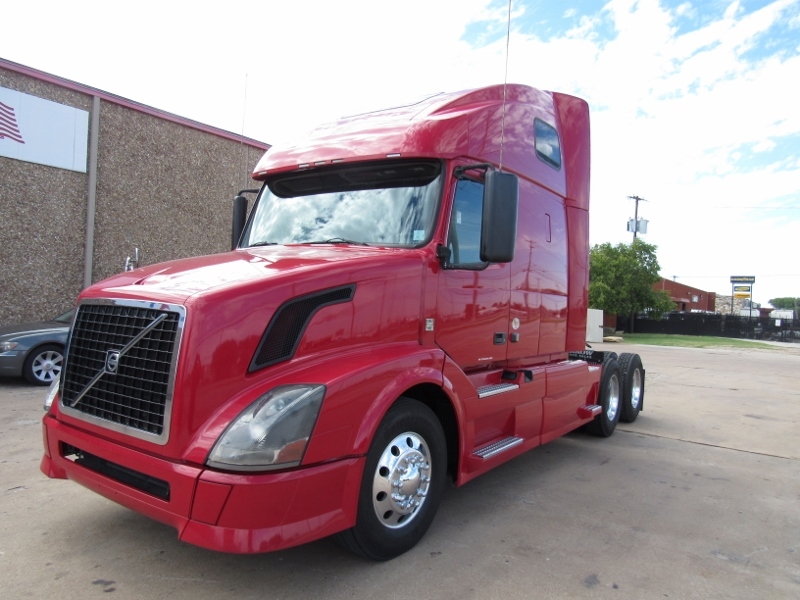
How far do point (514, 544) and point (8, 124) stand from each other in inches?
473

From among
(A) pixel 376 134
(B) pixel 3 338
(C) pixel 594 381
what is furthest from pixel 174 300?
(B) pixel 3 338

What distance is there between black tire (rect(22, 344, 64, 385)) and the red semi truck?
5902mm

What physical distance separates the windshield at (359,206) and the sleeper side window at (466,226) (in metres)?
0.20

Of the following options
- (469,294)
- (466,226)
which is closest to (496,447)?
(469,294)

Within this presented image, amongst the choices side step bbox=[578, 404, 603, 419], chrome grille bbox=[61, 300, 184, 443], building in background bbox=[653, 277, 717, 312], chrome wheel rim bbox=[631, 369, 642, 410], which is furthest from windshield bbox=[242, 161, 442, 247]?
building in background bbox=[653, 277, 717, 312]

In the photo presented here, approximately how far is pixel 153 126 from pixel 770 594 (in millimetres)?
13960

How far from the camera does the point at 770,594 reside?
132 inches

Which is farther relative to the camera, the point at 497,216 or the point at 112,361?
the point at 497,216

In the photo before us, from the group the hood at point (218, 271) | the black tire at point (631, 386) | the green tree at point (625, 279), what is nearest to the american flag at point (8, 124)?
the hood at point (218, 271)

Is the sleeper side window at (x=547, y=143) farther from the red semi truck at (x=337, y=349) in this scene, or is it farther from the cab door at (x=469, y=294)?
the cab door at (x=469, y=294)

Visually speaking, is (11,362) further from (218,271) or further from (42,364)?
(218,271)

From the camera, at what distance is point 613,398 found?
7.40 meters

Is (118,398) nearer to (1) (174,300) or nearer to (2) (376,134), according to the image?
(1) (174,300)

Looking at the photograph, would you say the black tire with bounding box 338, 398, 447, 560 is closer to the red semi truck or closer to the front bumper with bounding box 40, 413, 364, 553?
the red semi truck
